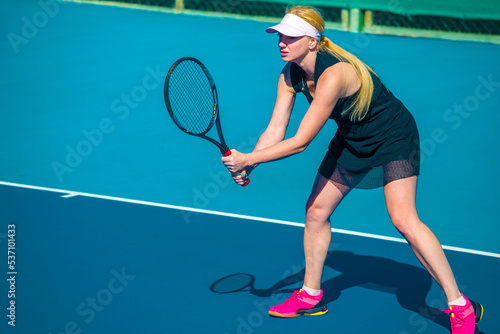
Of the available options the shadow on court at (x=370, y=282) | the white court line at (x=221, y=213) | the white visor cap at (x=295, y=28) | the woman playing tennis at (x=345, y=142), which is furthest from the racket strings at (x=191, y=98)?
the white visor cap at (x=295, y=28)

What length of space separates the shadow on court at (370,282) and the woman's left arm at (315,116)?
108 centimetres

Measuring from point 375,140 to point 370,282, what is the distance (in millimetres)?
1159

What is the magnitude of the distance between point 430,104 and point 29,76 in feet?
16.1

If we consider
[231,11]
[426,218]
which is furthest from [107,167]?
[231,11]

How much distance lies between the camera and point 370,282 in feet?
15.1

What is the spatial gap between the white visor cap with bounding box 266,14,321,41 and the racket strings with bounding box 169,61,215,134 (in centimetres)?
197

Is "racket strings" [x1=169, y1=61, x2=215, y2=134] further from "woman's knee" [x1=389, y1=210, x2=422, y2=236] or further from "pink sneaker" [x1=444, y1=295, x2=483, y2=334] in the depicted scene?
"pink sneaker" [x1=444, y1=295, x2=483, y2=334]

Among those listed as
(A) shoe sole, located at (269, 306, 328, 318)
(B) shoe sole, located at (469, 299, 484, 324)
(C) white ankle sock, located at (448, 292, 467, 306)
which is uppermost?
(C) white ankle sock, located at (448, 292, 467, 306)

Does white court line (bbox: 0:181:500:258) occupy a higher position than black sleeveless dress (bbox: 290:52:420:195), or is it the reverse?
black sleeveless dress (bbox: 290:52:420:195)

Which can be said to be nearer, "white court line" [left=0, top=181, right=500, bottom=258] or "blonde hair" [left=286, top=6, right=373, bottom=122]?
"blonde hair" [left=286, top=6, right=373, bottom=122]

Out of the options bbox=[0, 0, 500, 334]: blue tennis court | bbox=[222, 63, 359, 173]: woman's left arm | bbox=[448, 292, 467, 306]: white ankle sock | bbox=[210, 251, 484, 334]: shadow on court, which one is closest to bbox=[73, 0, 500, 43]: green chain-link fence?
bbox=[0, 0, 500, 334]: blue tennis court

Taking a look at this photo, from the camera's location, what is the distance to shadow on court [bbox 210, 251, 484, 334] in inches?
171

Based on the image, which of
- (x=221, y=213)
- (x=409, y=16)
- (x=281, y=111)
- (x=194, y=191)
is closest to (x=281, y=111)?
(x=281, y=111)

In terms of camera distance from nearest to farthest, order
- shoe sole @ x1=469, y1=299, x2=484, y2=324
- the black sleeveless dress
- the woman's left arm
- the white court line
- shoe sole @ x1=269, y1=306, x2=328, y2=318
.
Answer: the woman's left arm → the black sleeveless dress → shoe sole @ x1=469, y1=299, x2=484, y2=324 → shoe sole @ x1=269, y1=306, x2=328, y2=318 → the white court line
